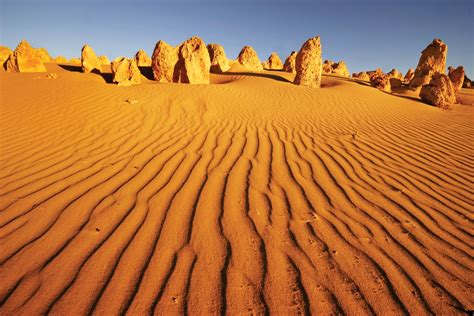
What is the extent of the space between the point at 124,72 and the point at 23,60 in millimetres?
5130

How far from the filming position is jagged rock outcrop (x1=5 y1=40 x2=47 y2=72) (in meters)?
9.82

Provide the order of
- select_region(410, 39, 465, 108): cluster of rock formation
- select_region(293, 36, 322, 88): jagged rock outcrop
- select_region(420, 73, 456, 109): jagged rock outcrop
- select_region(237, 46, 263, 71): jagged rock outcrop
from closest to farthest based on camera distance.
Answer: select_region(420, 73, 456, 109): jagged rock outcrop < select_region(410, 39, 465, 108): cluster of rock formation < select_region(293, 36, 322, 88): jagged rock outcrop < select_region(237, 46, 263, 71): jagged rock outcrop

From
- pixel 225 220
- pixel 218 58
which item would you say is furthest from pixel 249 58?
pixel 225 220

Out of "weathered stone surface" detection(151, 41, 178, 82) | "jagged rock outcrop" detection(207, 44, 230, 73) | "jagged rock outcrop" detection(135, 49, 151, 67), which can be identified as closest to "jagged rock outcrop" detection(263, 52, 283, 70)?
"jagged rock outcrop" detection(207, 44, 230, 73)

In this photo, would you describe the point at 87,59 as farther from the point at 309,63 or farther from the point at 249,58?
the point at 249,58

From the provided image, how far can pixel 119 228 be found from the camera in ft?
6.90

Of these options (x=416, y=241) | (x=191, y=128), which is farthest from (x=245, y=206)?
(x=191, y=128)

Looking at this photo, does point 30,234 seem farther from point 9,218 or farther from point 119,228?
point 119,228

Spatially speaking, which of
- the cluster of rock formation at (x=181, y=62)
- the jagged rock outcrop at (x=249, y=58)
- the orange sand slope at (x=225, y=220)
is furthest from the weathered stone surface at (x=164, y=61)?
the jagged rock outcrop at (x=249, y=58)

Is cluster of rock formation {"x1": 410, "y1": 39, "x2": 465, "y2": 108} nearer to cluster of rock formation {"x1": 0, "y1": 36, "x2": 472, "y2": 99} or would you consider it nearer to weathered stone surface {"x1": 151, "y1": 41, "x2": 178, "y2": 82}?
cluster of rock formation {"x1": 0, "y1": 36, "x2": 472, "y2": 99}

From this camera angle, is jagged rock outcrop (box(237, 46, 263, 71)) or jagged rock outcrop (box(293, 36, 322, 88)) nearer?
jagged rock outcrop (box(293, 36, 322, 88))

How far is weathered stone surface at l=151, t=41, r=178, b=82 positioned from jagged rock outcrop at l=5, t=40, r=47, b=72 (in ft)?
16.3

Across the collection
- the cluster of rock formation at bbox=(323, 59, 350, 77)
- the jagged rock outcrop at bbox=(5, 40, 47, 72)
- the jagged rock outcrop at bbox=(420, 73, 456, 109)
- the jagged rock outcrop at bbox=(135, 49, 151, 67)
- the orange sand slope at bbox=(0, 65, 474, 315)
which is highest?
the cluster of rock formation at bbox=(323, 59, 350, 77)

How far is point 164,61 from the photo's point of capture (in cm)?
973
